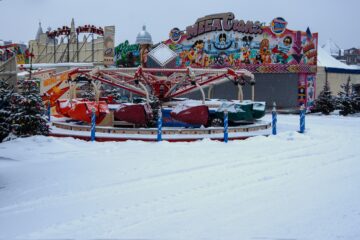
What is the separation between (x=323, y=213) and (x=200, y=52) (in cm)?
3115

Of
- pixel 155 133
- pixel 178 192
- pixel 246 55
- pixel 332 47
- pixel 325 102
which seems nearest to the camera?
pixel 178 192

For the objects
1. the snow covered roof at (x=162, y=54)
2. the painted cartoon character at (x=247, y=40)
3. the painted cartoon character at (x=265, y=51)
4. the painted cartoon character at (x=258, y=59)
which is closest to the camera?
the snow covered roof at (x=162, y=54)

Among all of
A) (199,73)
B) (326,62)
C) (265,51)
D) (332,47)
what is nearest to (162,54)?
(199,73)

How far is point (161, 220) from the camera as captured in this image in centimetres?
609

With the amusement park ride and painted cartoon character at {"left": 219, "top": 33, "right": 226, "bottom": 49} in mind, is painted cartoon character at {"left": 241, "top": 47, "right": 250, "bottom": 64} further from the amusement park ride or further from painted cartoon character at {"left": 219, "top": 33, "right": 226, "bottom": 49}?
the amusement park ride

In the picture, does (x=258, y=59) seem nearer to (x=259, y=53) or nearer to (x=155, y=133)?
(x=259, y=53)

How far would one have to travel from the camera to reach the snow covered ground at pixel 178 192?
5734mm

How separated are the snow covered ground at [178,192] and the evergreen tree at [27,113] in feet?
5.33

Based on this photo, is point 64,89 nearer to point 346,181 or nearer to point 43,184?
point 43,184

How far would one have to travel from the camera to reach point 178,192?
7.71m

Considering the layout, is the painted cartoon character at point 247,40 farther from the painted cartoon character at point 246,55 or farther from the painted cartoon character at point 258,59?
the painted cartoon character at point 258,59

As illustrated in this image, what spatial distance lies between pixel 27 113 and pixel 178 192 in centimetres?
886

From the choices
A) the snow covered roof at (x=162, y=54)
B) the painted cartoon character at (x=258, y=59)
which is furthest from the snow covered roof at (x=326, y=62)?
the snow covered roof at (x=162, y=54)

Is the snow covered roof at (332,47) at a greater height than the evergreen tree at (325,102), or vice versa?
the snow covered roof at (332,47)
